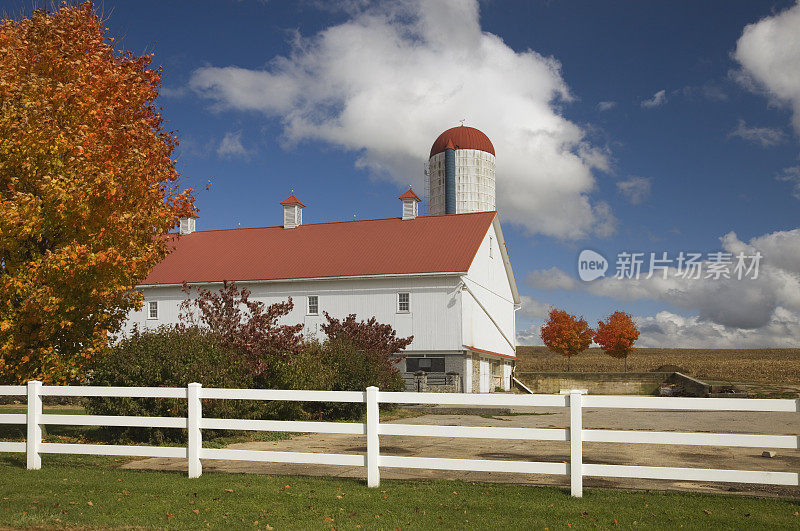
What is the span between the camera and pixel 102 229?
14609 millimetres

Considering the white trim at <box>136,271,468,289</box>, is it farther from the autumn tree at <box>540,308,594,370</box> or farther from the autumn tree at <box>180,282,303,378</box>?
the autumn tree at <box>540,308,594,370</box>

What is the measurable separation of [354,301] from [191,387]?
29099 mm

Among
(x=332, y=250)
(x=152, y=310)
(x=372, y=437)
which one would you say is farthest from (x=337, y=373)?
(x=152, y=310)

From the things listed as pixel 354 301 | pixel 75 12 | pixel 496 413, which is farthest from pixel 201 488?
pixel 354 301

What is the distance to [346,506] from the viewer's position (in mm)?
8477

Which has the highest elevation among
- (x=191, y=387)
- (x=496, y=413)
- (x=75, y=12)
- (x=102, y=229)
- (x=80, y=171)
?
(x=75, y=12)

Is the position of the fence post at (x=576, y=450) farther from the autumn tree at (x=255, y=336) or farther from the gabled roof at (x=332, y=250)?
the gabled roof at (x=332, y=250)

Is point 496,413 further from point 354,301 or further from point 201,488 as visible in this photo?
point 201,488

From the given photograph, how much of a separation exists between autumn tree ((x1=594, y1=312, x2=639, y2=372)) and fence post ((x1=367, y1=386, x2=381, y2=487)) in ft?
192

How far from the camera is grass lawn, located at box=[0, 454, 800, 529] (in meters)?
7.75

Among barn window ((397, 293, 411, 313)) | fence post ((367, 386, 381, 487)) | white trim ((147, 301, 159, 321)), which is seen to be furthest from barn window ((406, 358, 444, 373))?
fence post ((367, 386, 381, 487))

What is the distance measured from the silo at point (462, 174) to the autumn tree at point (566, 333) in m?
13.7

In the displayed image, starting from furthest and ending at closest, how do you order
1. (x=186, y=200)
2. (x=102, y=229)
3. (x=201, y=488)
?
(x=186, y=200), (x=102, y=229), (x=201, y=488)

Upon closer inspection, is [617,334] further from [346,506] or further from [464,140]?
[346,506]
